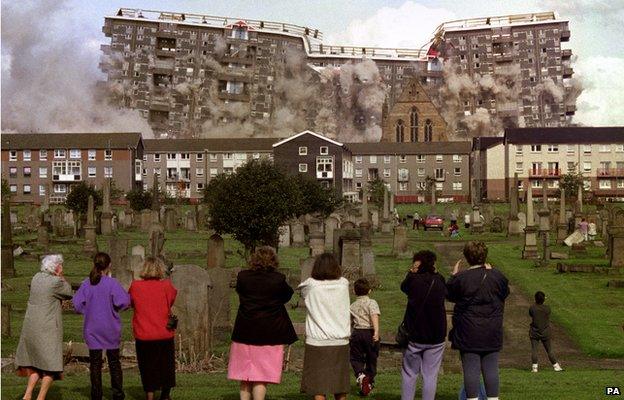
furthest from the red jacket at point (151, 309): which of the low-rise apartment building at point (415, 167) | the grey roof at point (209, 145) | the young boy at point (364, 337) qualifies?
the low-rise apartment building at point (415, 167)

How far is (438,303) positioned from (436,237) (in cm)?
5371

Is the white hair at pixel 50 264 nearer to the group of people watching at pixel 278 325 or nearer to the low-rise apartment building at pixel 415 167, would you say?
the group of people watching at pixel 278 325

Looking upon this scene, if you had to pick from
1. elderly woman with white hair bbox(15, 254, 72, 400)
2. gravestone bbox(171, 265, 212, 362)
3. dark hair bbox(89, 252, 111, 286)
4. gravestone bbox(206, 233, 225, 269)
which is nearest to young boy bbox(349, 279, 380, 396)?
dark hair bbox(89, 252, 111, 286)

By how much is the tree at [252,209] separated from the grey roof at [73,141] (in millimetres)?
87171

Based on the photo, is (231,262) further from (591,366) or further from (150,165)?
(150,165)

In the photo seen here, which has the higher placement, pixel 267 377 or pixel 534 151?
pixel 534 151

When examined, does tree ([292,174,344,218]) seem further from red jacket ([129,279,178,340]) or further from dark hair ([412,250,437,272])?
dark hair ([412,250,437,272])

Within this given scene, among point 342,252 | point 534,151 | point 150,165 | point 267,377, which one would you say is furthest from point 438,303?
point 150,165

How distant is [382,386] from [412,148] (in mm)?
130774

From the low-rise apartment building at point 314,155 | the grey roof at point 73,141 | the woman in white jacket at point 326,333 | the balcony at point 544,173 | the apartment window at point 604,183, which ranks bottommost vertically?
the woman in white jacket at point 326,333

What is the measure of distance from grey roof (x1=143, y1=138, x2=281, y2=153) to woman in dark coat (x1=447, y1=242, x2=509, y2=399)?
12825 centimetres

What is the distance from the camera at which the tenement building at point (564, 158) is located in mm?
130750

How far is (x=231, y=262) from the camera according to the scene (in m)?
44.9

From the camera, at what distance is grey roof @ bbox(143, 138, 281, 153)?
5586 inches
